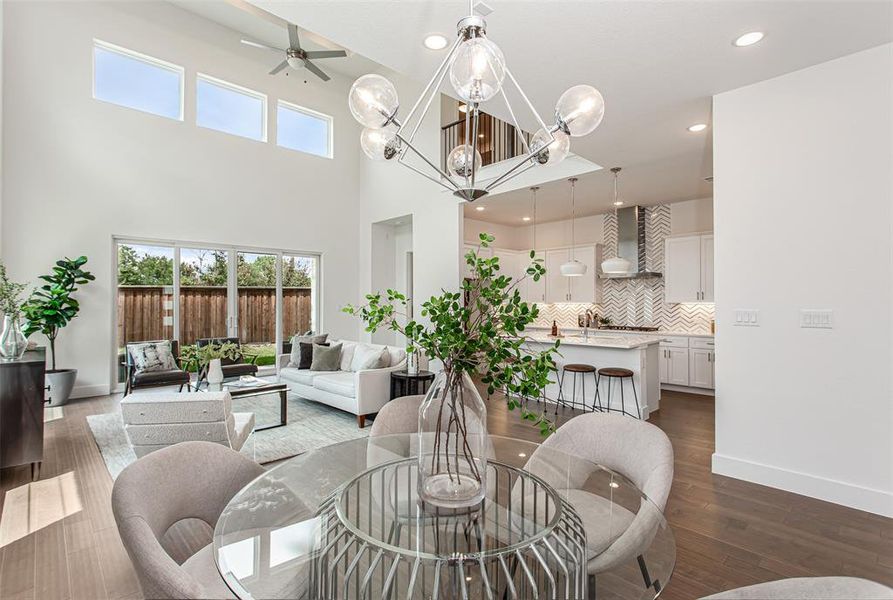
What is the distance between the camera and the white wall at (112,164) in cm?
553

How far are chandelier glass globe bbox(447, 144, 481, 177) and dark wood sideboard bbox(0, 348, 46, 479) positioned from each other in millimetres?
3266

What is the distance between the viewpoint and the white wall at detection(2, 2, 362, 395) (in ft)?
18.1

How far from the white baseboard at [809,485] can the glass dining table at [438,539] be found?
7.08ft

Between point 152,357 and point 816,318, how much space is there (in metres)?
6.88

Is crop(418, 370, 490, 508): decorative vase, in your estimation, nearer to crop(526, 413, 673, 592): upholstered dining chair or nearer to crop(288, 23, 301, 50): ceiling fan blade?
crop(526, 413, 673, 592): upholstered dining chair

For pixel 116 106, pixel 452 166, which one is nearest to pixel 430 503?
pixel 452 166

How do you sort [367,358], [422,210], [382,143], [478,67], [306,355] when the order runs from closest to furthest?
[478,67] < [382,143] < [367,358] < [306,355] < [422,210]

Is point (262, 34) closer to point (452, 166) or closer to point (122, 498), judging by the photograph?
point (452, 166)

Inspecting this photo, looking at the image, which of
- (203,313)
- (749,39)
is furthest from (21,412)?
(749,39)

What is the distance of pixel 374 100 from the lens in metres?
1.85

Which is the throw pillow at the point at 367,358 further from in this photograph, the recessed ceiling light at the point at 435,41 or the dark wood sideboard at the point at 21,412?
the recessed ceiling light at the point at 435,41

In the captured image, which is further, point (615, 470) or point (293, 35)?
point (293, 35)

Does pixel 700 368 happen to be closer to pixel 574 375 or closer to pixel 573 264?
pixel 574 375

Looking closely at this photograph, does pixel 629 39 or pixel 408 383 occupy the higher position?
pixel 629 39
